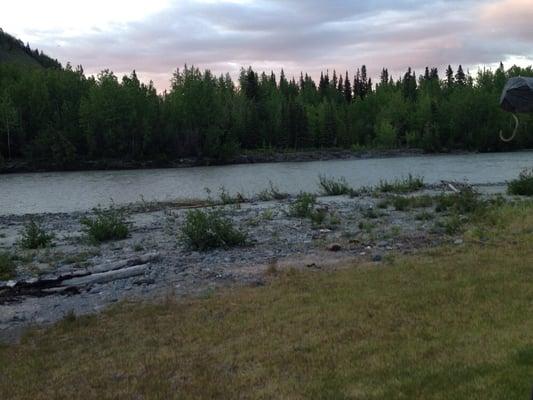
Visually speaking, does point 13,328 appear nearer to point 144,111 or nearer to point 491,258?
point 491,258

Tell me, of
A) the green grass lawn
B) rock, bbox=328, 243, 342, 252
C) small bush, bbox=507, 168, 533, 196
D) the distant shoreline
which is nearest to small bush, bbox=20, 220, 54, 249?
rock, bbox=328, 243, 342, 252

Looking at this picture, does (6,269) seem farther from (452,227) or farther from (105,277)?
(452,227)

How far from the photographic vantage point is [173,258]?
1505cm

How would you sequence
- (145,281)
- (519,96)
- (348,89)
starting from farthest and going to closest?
(348,89) → (145,281) → (519,96)

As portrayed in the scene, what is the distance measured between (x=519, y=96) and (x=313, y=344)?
4157 millimetres

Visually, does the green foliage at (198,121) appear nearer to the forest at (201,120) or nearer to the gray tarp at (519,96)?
the forest at (201,120)

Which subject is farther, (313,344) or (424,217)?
(424,217)

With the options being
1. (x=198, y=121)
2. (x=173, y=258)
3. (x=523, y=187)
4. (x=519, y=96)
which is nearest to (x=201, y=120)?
(x=198, y=121)

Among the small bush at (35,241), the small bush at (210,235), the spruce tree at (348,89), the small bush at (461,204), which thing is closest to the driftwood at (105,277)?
the small bush at (210,235)

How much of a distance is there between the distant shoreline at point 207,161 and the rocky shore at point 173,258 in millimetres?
68540

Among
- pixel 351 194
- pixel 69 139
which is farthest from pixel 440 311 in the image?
pixel 69 139

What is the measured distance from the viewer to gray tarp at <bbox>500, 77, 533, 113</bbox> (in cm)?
314

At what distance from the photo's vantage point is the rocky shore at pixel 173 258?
36.4 feet

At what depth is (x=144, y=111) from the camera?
343 ft
